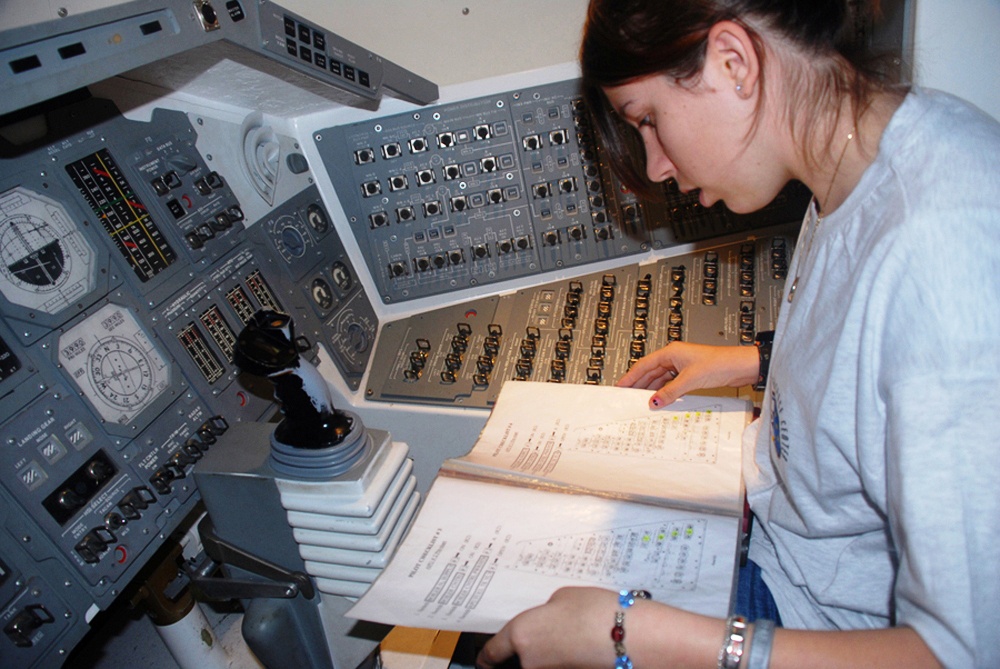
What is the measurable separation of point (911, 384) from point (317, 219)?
1.60 m

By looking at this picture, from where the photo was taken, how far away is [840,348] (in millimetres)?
859

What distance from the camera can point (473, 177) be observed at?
6.51 ft

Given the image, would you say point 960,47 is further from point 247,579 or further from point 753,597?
point 247,579

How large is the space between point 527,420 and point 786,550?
499 millimetres

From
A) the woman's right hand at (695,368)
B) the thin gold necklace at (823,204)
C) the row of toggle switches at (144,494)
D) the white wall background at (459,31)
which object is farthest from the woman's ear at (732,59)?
the row of toggle switches at (144,494)

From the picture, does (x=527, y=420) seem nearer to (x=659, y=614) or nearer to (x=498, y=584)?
(x=498, y=584)

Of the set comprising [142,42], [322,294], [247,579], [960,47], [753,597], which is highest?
[142,42]

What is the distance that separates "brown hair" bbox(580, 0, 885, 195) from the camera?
0.91m

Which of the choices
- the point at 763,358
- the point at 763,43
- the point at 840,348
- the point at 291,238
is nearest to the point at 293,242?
the point at 291,238

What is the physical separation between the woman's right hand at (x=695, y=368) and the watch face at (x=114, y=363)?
968 millimetres

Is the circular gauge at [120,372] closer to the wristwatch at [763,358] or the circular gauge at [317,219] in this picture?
the circular gauge at [317,219]

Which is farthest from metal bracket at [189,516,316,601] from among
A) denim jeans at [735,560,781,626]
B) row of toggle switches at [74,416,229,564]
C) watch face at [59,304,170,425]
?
denim jeans at [735,560,781,626]

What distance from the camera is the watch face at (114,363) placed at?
1.29 meters

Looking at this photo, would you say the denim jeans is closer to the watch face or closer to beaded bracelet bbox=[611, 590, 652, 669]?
beaded bracelet bbox=[611, 590, 652, 669]
